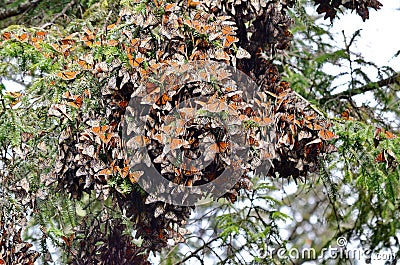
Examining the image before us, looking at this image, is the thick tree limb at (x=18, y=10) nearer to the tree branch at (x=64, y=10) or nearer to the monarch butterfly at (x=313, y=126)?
the tree branch at (x=64, y=10)

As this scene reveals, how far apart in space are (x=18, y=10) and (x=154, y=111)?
1.87m

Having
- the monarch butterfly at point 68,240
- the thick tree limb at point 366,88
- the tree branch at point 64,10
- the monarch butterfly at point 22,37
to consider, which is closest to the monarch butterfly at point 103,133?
the monarch butterfly at point 68,240

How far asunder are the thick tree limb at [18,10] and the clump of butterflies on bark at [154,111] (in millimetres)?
1157

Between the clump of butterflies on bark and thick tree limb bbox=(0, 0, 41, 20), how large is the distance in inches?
45.5

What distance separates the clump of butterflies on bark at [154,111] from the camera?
154cm

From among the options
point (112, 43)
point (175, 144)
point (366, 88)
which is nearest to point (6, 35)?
point (112, 43)

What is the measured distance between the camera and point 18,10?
317cm

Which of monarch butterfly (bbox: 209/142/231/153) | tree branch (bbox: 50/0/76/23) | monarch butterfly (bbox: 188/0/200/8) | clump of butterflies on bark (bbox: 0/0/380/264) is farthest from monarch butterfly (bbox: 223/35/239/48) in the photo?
tree branch (bbox: 50/0/76/23)

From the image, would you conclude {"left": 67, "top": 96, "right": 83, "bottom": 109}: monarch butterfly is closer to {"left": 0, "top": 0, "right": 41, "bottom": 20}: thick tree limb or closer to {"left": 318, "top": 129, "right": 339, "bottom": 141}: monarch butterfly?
{"left": 318, "top": 129, "right": 339, "bottom": 141}: monarch butterfly

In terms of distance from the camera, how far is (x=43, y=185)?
73.2 inches

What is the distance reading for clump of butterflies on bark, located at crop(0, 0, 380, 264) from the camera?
154 cm

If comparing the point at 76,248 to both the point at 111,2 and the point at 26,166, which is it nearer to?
the point at 26,166

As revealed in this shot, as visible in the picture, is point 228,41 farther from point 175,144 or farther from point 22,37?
point 22,37

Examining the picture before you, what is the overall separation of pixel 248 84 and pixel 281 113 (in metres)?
0.12
